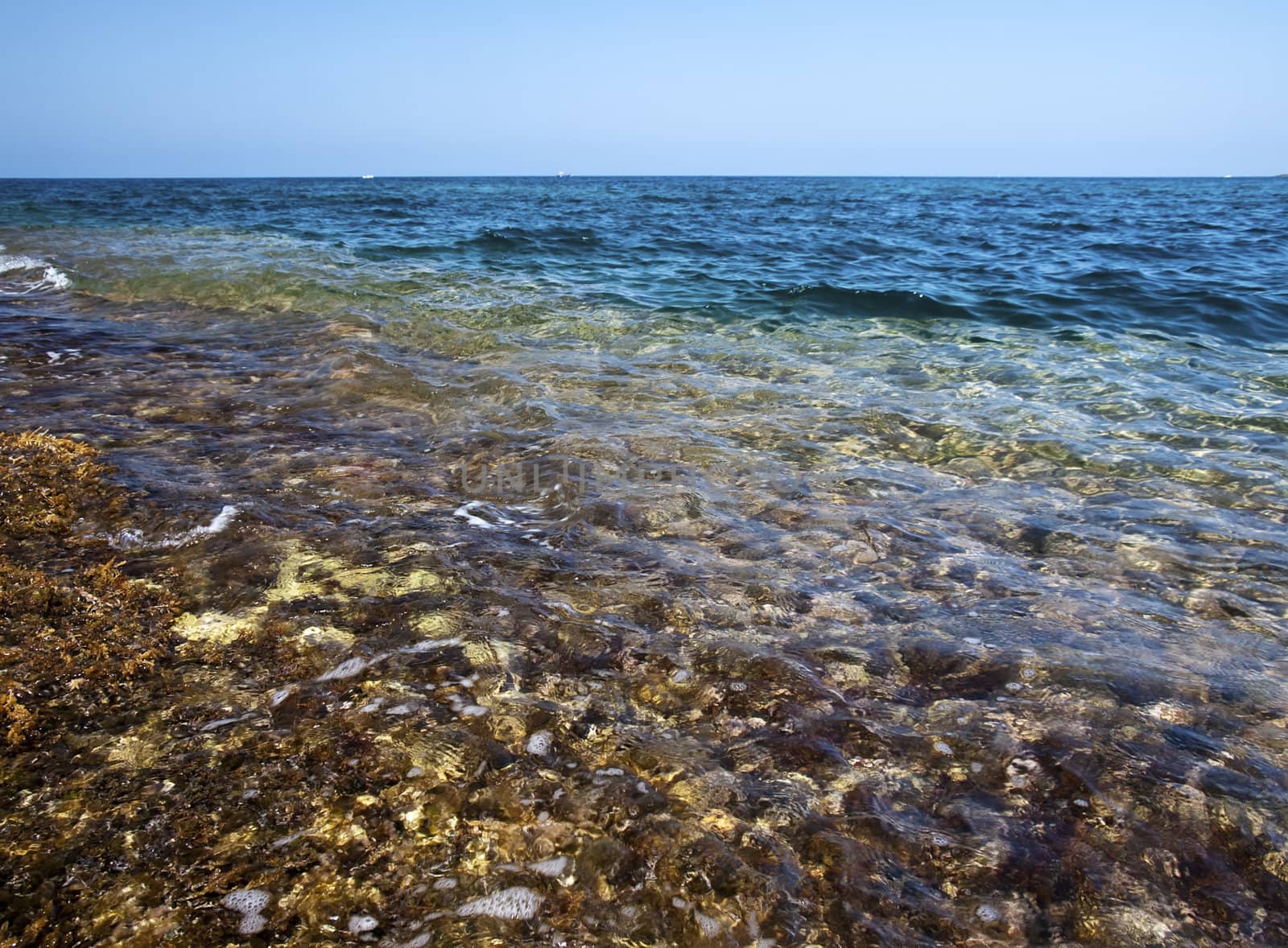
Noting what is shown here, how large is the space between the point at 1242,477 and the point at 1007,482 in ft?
5.18

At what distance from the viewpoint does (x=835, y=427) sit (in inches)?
233

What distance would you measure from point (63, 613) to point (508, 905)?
83.3 inches

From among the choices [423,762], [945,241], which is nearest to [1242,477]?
[423,762]

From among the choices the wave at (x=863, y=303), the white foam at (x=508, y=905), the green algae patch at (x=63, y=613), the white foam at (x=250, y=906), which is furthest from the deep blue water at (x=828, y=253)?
the white foam at (x=250, y=906)

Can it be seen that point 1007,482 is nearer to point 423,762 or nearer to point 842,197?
point 423,762

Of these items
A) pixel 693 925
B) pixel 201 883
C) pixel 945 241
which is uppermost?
pixel 945 241

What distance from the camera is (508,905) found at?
6.33ft

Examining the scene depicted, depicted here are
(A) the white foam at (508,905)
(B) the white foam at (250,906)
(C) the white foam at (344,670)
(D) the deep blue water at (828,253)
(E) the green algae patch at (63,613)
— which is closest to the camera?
(B) the white foam at (250,906)

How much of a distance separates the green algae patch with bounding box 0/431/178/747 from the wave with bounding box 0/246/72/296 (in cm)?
862

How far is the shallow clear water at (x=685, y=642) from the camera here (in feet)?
6.63

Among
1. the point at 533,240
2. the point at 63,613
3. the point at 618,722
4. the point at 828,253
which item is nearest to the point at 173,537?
the point at 63,613

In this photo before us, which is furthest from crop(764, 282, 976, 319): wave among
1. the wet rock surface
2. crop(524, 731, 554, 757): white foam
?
crop(524, 731, 554, 757): white foam

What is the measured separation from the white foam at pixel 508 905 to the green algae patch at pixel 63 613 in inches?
55.0

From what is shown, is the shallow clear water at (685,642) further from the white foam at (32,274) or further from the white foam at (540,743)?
the white foam at (32,274)
